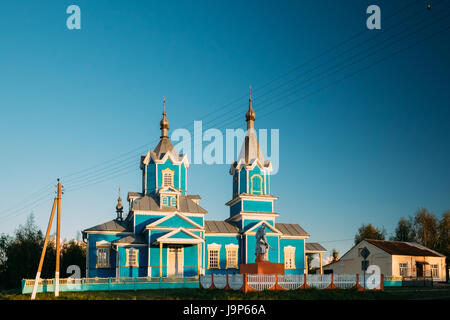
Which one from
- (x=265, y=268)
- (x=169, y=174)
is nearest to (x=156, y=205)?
(x=169, y=174)

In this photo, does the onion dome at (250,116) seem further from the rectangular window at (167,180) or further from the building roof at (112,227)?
the building roof at (112,227)

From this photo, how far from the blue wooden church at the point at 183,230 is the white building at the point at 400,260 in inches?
195

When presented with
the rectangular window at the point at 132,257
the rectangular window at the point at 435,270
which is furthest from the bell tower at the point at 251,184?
the rectangular window at the point at 435,270

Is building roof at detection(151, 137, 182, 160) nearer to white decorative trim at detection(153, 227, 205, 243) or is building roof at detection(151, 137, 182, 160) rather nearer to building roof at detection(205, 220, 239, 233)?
building roof at detection(205, 220, 239, 233)

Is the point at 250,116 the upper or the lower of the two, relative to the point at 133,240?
upper

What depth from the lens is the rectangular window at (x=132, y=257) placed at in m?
33.7

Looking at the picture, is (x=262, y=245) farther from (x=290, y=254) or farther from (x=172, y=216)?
(x=290, y=254)

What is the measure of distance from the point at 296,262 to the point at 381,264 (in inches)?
298

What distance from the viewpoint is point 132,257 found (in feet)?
111

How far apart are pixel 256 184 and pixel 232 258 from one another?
20.6 feet

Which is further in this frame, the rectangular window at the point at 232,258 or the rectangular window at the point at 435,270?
the rectangular window at the point at 435,270

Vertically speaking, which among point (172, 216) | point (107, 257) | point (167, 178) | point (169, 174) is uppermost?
point (169, 174)
